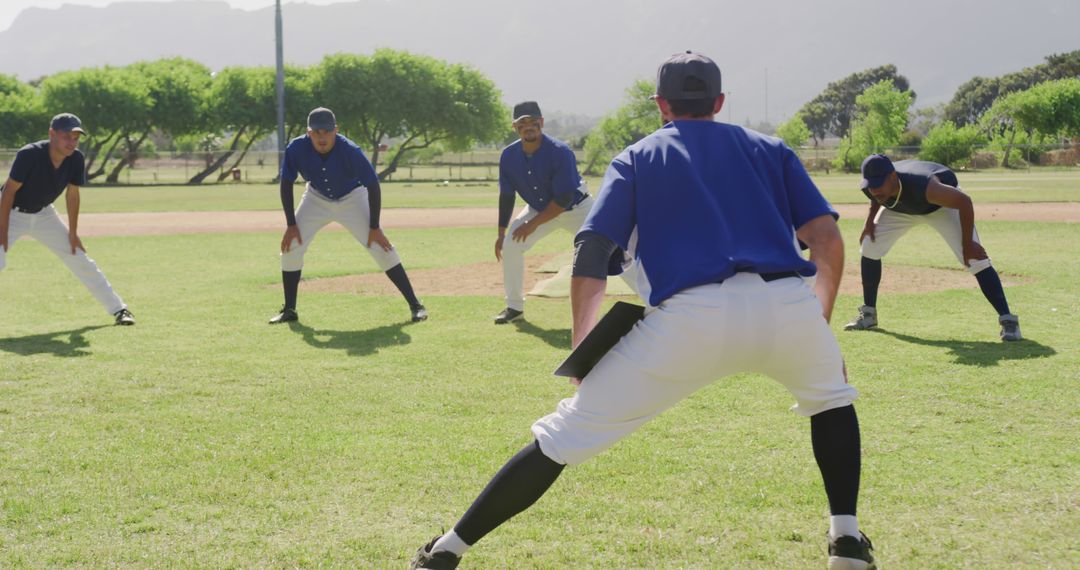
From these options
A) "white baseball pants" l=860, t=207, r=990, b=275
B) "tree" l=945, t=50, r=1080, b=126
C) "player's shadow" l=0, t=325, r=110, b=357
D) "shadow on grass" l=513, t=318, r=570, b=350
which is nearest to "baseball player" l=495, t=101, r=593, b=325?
"shadow on grass" l=513, t=318, r=570, b=350

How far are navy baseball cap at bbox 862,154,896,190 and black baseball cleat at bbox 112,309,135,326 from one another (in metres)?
7.29

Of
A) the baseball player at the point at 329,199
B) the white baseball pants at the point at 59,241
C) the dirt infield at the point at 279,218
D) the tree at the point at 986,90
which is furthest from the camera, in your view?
the tree at the point at 986,90

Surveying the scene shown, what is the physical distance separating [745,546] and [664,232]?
1456 millimetres

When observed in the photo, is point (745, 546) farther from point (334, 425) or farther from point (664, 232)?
point (334, 425)

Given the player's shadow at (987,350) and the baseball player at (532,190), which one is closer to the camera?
the player's shadow at (987,350)

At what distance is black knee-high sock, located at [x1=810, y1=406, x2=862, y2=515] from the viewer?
375 cm

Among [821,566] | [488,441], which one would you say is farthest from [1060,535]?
[488,441]

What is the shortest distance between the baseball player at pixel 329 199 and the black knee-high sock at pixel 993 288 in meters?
5.42

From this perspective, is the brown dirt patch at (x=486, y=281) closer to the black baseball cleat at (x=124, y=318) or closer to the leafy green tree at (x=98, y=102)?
the black baseball cleat at (x=124, y=318)

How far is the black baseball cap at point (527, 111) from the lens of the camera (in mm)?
9562

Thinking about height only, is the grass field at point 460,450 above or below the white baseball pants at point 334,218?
below

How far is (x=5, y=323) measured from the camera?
10.4 metres

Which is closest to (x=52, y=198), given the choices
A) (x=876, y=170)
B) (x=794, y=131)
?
(x=876, y=170)

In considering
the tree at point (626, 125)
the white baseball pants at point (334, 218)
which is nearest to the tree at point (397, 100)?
the tree at point (626, 125)
